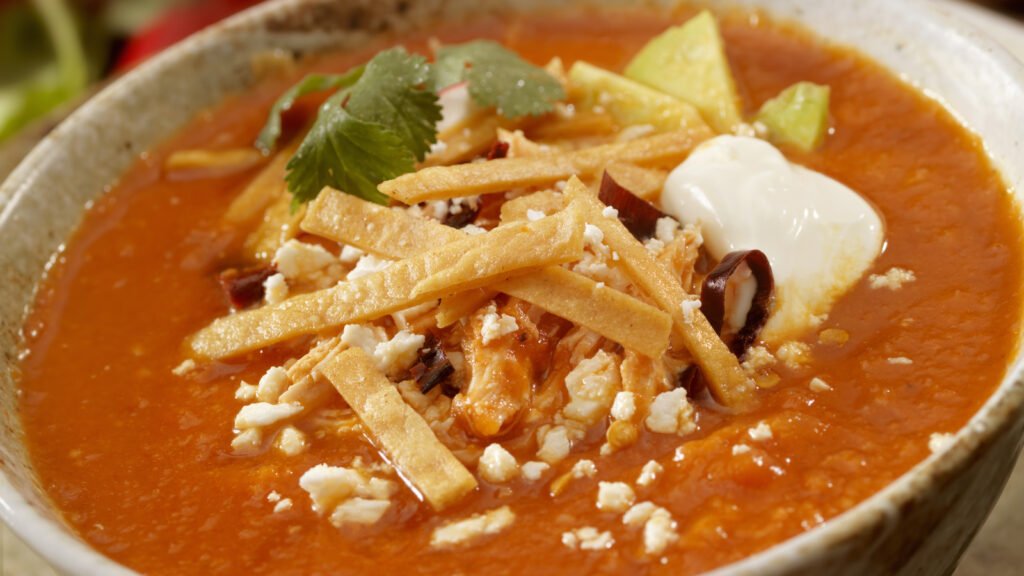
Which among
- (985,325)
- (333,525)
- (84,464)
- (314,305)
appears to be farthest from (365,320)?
(985,325)

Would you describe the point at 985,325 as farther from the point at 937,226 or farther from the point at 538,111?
the point at 538,111

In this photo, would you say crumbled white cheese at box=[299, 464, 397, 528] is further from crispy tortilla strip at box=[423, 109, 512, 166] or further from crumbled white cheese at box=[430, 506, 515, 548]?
crispy tortilla strip at box=[423, 109, 512, 166]

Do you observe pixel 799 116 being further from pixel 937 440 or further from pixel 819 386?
pixel 937 440

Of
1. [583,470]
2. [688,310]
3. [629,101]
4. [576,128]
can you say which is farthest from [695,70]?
[583,470]

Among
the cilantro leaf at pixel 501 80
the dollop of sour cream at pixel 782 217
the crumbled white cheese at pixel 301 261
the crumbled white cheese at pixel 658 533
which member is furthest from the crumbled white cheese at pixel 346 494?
the cilantro leaf at pixel 501 80

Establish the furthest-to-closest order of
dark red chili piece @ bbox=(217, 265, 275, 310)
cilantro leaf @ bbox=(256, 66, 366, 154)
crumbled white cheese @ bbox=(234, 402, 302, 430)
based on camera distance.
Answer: cilantro leaf @ bbox=(256, 66, 366, 154)
dark red chili piece @ bbox=(217, 265, 275, 310)
crumbled white cheese @ bbox=(234, 402, 302, 430)

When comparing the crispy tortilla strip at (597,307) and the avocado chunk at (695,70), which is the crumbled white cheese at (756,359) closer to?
the crispy tortilla strip at (597,307)

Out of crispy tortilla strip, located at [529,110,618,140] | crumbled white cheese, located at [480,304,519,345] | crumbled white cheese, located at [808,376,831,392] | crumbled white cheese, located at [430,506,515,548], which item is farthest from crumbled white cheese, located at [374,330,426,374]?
crispy tortilla strip, located at [529,110,618,140]
